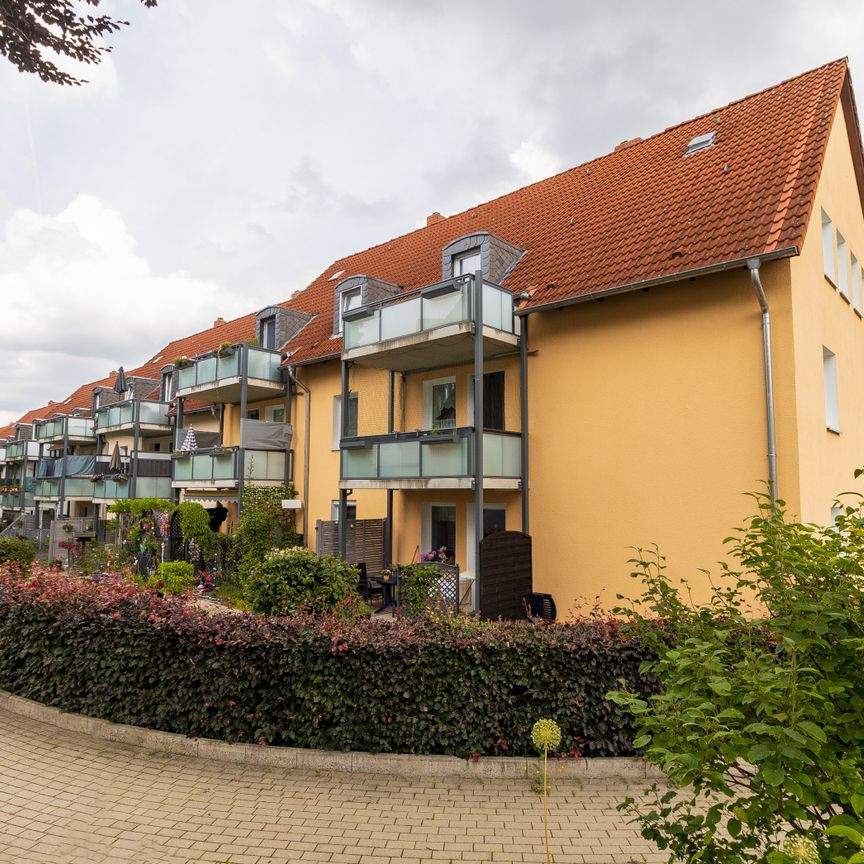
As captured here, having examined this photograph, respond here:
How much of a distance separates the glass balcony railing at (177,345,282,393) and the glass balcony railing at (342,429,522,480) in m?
6.13

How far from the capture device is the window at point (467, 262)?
13.9 metres

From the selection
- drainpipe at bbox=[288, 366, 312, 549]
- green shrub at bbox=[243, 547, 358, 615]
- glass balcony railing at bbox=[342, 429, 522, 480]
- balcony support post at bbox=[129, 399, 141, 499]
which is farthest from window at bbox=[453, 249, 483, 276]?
balcony support post at bbox=[129, 399, 141, 499]

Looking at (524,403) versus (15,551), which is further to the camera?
(15,551)

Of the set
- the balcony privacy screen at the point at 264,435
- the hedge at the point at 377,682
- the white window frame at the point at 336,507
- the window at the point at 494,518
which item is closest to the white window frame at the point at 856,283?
the window at the point at 494,518

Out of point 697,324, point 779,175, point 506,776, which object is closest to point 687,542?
point 697,324

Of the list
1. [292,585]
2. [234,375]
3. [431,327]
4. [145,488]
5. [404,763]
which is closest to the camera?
[404,763]

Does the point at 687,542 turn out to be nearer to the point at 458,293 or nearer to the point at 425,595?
the point at 425,595

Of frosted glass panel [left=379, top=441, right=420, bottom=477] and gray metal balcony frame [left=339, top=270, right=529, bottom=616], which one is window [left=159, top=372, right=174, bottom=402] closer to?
gray metal balcony frame [left=339, top=270, right=529, bottom=616]

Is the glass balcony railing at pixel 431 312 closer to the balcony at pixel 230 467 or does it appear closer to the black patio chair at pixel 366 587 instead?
the black patio chair at pixel 366 587

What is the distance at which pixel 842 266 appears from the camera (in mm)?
12500

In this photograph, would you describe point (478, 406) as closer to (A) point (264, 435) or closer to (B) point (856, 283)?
(A) point (264, 435)

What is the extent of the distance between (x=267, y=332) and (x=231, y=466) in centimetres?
504

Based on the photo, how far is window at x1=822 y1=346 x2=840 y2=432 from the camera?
36.9 ft

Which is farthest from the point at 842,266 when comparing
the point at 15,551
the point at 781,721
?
the point at 15,551
